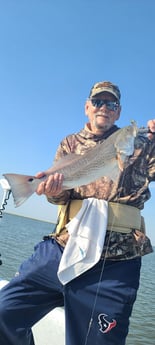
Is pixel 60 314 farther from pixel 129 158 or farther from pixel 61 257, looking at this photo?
pixel 129 158

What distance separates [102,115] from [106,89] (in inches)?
12.4

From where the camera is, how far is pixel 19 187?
10.9 feet

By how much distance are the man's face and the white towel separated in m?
0.85

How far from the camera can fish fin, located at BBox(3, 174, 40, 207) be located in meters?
3.30

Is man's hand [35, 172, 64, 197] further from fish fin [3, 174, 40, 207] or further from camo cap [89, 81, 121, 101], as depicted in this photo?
camo cap [89, 81, 121, 101]

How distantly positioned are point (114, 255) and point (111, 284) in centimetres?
26

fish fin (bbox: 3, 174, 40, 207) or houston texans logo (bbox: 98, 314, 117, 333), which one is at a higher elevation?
fish fin (bbox: 3, 174, 40, 207)

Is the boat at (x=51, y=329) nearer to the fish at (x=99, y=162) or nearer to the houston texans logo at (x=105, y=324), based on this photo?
the fish at (x=99, y=162)

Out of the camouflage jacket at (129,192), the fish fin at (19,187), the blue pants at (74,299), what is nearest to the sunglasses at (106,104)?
the camouflage jacket at (129,192)

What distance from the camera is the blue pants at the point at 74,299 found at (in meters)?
3.54

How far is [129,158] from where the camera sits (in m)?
3.93

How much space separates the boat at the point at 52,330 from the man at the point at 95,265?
112cm

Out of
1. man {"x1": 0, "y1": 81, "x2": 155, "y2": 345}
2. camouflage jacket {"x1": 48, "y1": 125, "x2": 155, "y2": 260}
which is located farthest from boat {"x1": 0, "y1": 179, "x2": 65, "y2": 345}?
camouflage jacket {"x1": 48, "y1": 125, "x2": 155, "y2": 260}

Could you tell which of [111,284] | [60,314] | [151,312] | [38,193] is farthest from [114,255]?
[151,312]
